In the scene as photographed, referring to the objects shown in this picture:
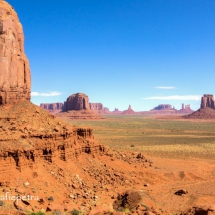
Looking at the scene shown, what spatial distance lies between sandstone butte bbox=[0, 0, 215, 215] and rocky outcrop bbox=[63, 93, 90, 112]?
151684 mm

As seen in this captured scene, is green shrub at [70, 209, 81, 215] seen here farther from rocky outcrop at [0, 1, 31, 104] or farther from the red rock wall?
rocky outcrop at [0, 1, 31, 104]

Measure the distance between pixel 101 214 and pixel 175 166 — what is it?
23.4 metres

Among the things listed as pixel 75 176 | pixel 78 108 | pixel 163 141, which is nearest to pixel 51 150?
pixel 75 176

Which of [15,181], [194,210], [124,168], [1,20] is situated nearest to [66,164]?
[15,181]

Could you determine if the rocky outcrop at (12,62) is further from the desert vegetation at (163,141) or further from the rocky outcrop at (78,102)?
the rocky outcrop at (78,102)

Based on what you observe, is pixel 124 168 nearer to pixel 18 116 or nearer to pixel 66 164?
pixel 66 164

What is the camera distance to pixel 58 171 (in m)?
21.9

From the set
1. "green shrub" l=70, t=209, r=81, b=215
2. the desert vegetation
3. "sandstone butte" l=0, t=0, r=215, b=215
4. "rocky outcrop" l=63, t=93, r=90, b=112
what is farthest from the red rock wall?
"rocky outcrop" l=63, t=93, r=90, b=112

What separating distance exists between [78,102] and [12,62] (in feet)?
517

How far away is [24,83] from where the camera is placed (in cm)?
2756

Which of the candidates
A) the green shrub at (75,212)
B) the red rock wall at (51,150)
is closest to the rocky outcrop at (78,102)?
the red rock wall at (51,150)

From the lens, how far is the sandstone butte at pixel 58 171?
17.4m

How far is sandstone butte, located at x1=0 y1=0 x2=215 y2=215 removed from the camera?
1741 cm

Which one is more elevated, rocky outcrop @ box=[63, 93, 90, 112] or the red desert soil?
rocky outcrop @ box=[63, 93, 90, 112]
